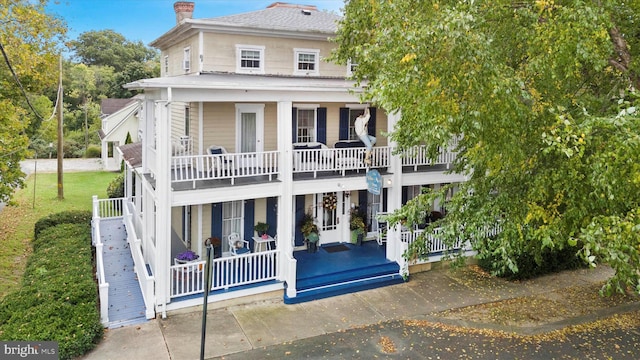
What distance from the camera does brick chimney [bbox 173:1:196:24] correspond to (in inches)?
733

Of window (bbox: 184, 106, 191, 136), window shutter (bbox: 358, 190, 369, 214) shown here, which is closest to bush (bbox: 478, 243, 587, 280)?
window shutter (bbox: 358, 190, 369, 214)

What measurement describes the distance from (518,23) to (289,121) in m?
6.35

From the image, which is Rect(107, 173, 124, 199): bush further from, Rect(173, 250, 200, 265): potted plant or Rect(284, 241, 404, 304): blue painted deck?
Rect(284, 241, 404, 304): blue painted deck

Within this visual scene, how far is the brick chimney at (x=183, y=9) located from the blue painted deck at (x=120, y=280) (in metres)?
8.57

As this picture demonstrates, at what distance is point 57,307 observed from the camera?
10.4m

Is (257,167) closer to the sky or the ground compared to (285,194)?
closer to the sky

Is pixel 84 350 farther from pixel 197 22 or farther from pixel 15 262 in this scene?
pixel 197 22

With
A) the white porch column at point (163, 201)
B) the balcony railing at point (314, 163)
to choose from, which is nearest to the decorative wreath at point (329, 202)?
the balcony railing at point (314, 163)

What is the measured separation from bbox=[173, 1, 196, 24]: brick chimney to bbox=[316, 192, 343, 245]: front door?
8.75 metres

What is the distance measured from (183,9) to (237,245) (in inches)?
381

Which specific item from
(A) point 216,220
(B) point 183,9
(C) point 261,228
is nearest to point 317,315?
(C) point 261,228

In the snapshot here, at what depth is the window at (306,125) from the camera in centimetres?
1661

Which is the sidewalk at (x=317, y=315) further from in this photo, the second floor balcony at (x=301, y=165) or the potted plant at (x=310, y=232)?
the second floor balcony at (x=301, y=165)

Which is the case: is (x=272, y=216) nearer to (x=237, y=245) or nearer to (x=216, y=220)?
(x=237, y=245)
